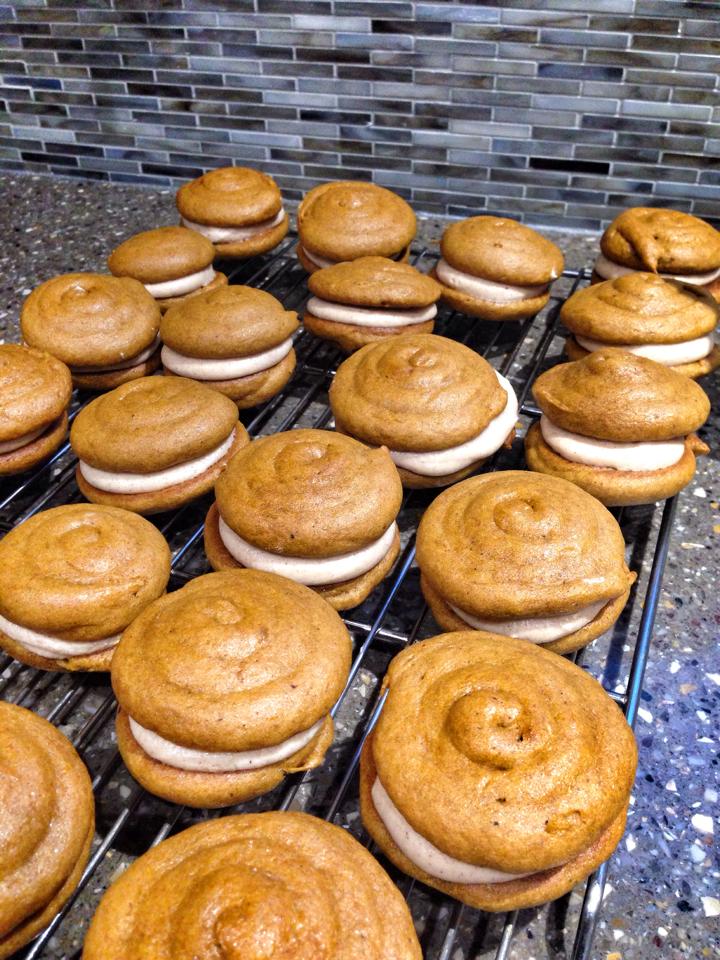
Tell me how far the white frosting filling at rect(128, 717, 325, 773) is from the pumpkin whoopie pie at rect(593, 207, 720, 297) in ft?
7.37

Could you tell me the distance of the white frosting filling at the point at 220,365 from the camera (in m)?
2.82

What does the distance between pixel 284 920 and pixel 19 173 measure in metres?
4.68

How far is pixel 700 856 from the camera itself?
176 cm

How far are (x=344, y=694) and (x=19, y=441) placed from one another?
1352 millimetres

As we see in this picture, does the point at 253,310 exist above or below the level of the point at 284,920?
above

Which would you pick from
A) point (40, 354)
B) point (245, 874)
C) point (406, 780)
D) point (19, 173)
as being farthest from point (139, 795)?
point (19, 173)

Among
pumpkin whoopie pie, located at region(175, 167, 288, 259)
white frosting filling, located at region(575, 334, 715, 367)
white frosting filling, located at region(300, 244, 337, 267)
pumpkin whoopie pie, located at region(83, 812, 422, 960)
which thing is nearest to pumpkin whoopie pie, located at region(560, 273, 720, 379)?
white frosting filling, located at region(575, 334, 715, 367)

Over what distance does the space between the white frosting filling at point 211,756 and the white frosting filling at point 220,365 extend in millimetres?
1391

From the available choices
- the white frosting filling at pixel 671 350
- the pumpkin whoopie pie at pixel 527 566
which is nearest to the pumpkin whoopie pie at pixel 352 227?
the white frosting filling at pixel 671 350

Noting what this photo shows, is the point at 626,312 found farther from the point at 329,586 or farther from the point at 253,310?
the point at 329,586

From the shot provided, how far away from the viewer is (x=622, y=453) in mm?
2434

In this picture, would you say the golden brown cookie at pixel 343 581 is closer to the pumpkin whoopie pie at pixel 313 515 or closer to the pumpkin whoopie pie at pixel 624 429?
the pumpkin whoopie pie at pixel 313 515

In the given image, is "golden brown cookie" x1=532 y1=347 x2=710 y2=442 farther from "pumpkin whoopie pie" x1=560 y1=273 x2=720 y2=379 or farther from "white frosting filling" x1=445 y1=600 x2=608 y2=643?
"white frosting filling" x1=445 y1=600 x2=608 y2=643

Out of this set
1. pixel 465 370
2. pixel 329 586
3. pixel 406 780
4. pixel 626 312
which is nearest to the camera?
pixel 406 780
